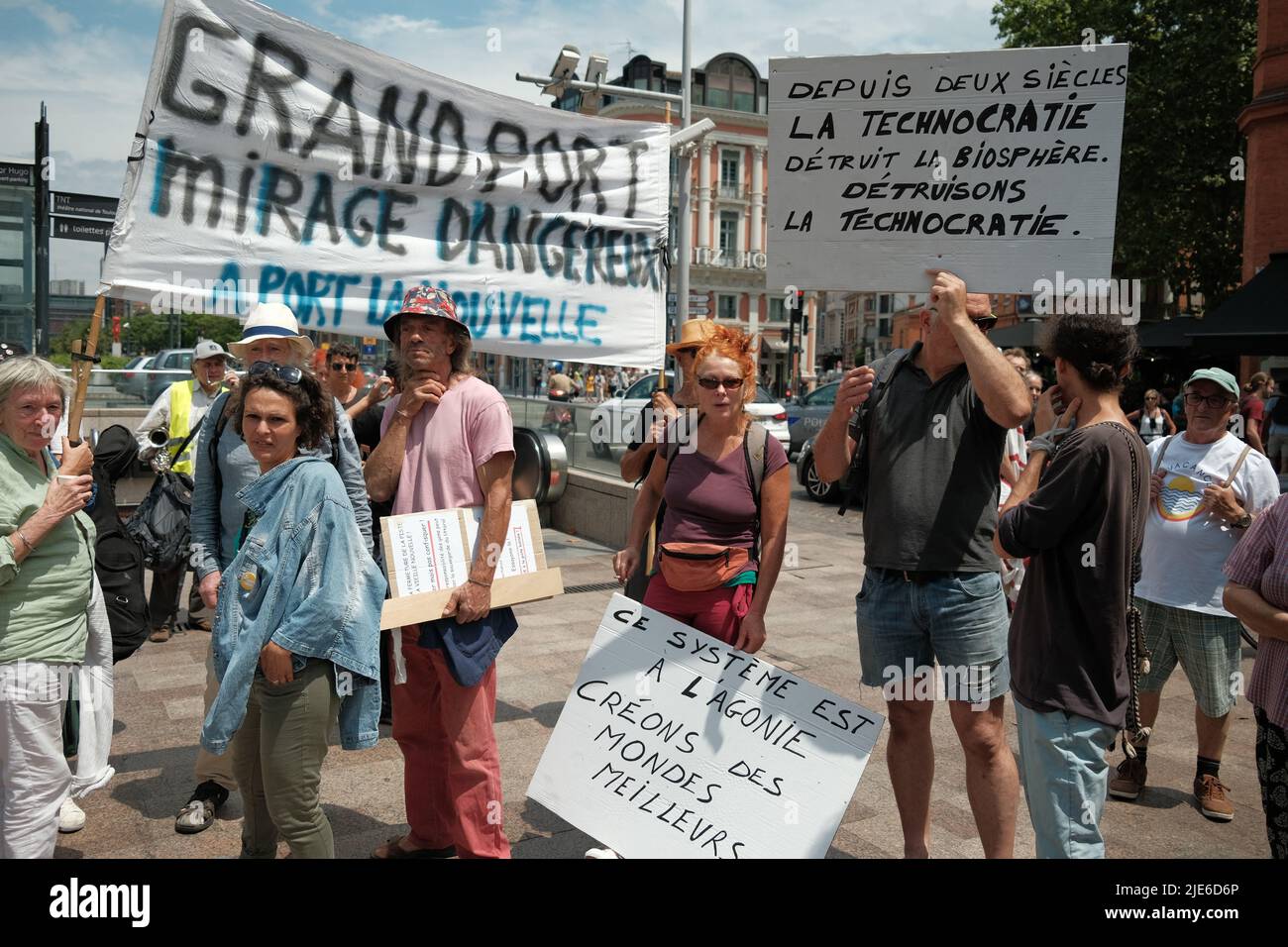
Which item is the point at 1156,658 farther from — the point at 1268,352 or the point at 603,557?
the point at 1268,352

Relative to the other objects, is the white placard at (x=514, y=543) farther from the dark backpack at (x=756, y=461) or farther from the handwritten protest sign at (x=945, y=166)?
the handwritten protest sign at (x=945, y=166)

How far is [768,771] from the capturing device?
10.6 ft

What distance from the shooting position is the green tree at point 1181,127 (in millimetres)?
26031

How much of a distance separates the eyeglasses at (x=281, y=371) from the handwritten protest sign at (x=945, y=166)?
156 centimetres

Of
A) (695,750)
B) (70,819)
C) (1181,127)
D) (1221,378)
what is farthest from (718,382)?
(1181,127)

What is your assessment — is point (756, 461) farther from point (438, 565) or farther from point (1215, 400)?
point (1215, 400)

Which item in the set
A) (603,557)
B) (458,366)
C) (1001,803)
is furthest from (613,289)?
(603,557)

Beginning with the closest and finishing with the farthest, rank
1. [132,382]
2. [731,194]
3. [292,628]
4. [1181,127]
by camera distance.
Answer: [292,628] → [132,382] → [1181,127] → [731,194]

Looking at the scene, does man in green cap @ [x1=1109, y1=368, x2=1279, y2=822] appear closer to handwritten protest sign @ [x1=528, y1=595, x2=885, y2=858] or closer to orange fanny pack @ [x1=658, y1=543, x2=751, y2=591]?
handwritten protest sign @ [x1=528, y1=595, x2=885, y2=858]

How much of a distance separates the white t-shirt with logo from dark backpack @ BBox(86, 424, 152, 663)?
14.5ft

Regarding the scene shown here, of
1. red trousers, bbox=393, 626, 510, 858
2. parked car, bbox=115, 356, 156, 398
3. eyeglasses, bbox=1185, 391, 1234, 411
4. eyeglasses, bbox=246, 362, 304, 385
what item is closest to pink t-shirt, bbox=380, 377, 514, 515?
red trousers, bbox=393, 626, 510, 858

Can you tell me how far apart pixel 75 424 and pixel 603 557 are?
670 centimetres

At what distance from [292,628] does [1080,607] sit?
2254 mm

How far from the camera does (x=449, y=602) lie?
352cm
